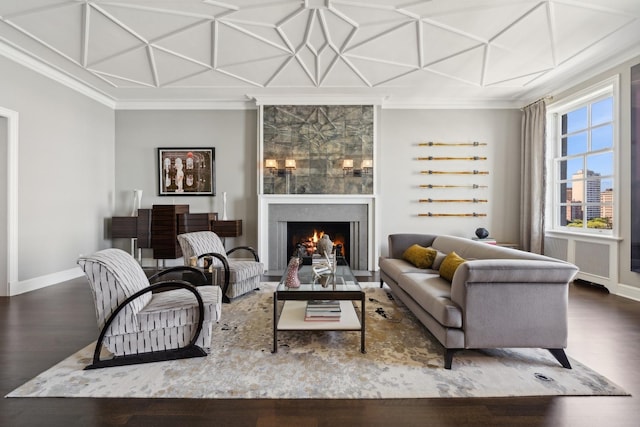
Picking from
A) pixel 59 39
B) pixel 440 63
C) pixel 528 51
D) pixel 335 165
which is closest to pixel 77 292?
pixel 59 39

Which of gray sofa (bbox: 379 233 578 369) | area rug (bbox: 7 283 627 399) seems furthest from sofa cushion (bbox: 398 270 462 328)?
area rug (bbox: 7 283 627 399)

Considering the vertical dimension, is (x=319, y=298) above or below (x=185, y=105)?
below

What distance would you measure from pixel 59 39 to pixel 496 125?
7.18 metres

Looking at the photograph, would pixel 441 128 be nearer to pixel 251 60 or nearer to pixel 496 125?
pixel 496 125

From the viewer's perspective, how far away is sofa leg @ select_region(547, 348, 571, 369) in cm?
239

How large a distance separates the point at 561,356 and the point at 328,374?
176 centimetres

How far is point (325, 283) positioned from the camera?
9.80 feet

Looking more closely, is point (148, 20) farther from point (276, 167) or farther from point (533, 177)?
point (533, 177)

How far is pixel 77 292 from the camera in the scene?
14.7ft

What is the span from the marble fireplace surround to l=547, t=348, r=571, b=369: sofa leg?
3772 millimetres

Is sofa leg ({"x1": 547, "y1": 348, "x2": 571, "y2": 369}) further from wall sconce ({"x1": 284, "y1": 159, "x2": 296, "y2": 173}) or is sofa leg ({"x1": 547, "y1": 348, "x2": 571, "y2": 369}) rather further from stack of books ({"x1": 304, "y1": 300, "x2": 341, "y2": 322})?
wall sconce ({"x1": 284, "y1": 159, "x2": 296, "y2": 173})

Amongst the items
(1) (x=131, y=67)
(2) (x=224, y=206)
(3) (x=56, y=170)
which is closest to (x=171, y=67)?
(1) (x=131, y=67)

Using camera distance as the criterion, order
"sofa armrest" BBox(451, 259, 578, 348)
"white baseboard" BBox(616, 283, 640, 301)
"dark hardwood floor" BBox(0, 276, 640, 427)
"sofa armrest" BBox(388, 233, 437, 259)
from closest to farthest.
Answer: "dark hardwood floor" BBox(0, 276, 640, 427) < "sofa armrest" BBox(451, 259, 578, 348) < "white baseboard" BBox(616, 283, 640, 301) < "sofa armrest" BBox(388, 233, 437, 259)

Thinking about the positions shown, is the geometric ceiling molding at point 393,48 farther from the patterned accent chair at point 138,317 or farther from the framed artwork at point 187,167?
the patterned accent chair at point 138,317
